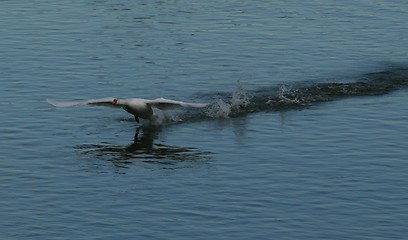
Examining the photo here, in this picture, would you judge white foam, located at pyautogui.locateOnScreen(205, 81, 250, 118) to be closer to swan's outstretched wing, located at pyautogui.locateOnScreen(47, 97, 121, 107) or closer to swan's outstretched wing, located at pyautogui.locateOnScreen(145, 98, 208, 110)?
swan's outstretched wing, located at pyautogui.locateOnScreen(145, 98, 208, 110)

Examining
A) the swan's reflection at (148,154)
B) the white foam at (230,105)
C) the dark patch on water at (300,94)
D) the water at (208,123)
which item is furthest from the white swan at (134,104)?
the dark patch on water at (300,94)

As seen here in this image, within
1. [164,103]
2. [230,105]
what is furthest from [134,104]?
[230,105]

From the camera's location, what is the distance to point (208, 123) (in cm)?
4247

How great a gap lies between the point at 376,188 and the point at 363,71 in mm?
15541

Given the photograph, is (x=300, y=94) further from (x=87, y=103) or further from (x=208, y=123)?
(x=87, y=103)

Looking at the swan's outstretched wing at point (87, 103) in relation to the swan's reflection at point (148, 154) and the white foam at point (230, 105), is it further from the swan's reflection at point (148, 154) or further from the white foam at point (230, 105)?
the white foam at point (230, 105)

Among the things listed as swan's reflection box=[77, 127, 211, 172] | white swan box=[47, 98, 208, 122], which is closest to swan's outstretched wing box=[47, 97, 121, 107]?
white swan box=[47, 98, 208, 122]

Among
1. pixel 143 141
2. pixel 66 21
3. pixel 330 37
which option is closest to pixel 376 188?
pixel 143 141

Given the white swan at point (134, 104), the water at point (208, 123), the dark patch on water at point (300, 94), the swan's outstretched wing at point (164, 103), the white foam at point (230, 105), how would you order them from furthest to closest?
the dark patch on water at point (300, 94), the white foam at point (230, 105), the white swan at point (134, 104), the swan's outstretched wing at point (164, 103), the water at point (208, 123)

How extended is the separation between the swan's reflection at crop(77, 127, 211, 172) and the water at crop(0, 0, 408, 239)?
0.31 feet

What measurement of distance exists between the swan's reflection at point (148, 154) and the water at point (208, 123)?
0.09 m

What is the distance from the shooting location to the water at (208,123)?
3284 cm

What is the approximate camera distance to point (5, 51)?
5309 cm

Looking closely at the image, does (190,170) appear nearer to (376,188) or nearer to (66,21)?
(376,188)
